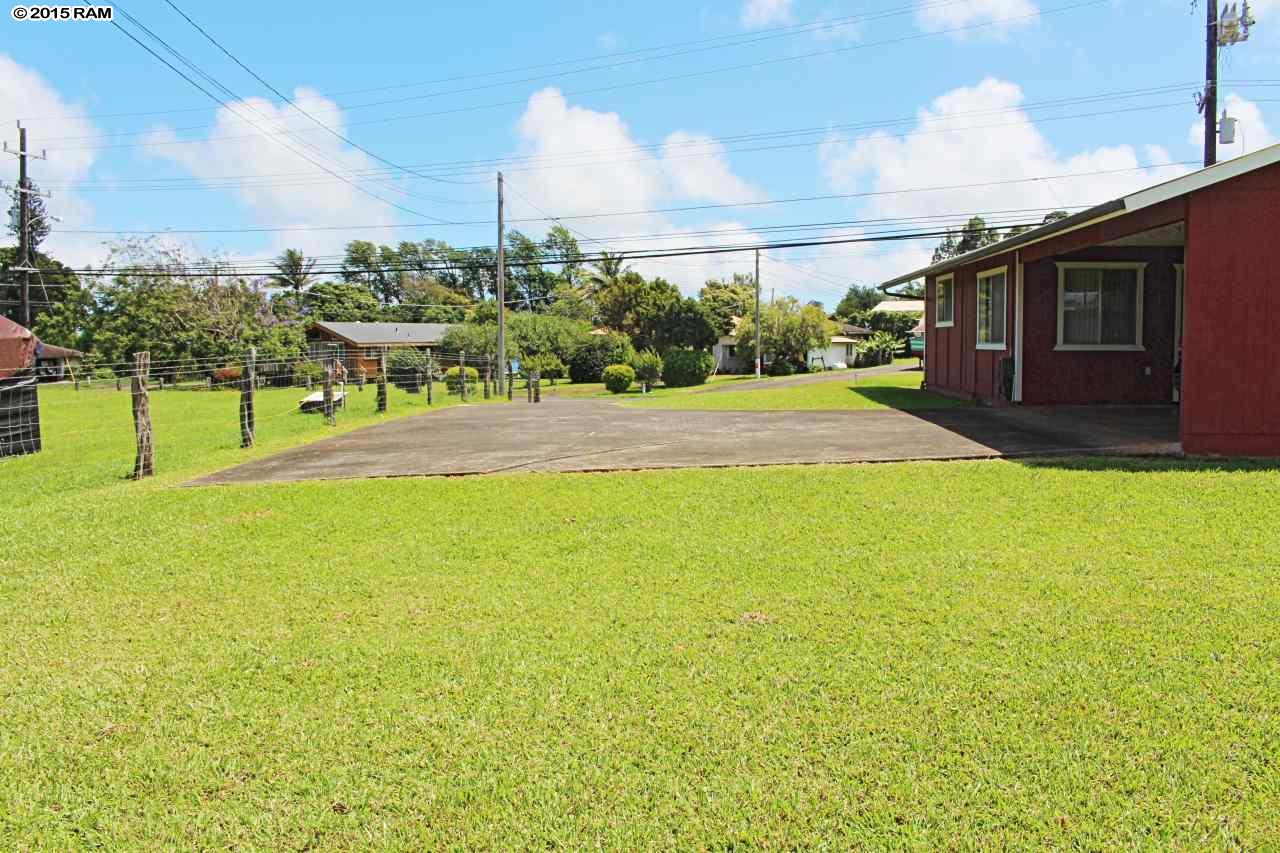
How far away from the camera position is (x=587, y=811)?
9.16ft

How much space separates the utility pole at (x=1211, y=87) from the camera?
18.2 metres

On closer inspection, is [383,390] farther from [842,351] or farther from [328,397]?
[842,351]

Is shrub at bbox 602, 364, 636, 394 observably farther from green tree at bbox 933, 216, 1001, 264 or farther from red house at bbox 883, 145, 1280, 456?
green tree at bbox 933, 216, 1001, 264

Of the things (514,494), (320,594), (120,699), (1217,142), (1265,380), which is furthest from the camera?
(1217,142)

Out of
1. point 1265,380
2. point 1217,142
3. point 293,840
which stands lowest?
point 293,840

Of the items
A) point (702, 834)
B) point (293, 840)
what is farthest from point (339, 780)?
point (702, 834)

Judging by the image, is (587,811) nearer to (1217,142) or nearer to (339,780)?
(339,780)

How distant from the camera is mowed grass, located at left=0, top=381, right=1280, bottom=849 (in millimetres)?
2770

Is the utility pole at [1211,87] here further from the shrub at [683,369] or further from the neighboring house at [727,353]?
→ the neighboring house at [727,353]

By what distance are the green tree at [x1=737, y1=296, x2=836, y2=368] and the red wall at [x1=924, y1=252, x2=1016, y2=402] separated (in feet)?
113

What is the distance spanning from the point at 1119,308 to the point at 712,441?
7447mm

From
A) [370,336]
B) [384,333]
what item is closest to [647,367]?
[370,336]

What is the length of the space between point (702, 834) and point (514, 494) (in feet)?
16.8

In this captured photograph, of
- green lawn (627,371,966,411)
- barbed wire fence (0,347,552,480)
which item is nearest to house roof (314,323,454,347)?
barbed wire fence (0,347,552,480)
